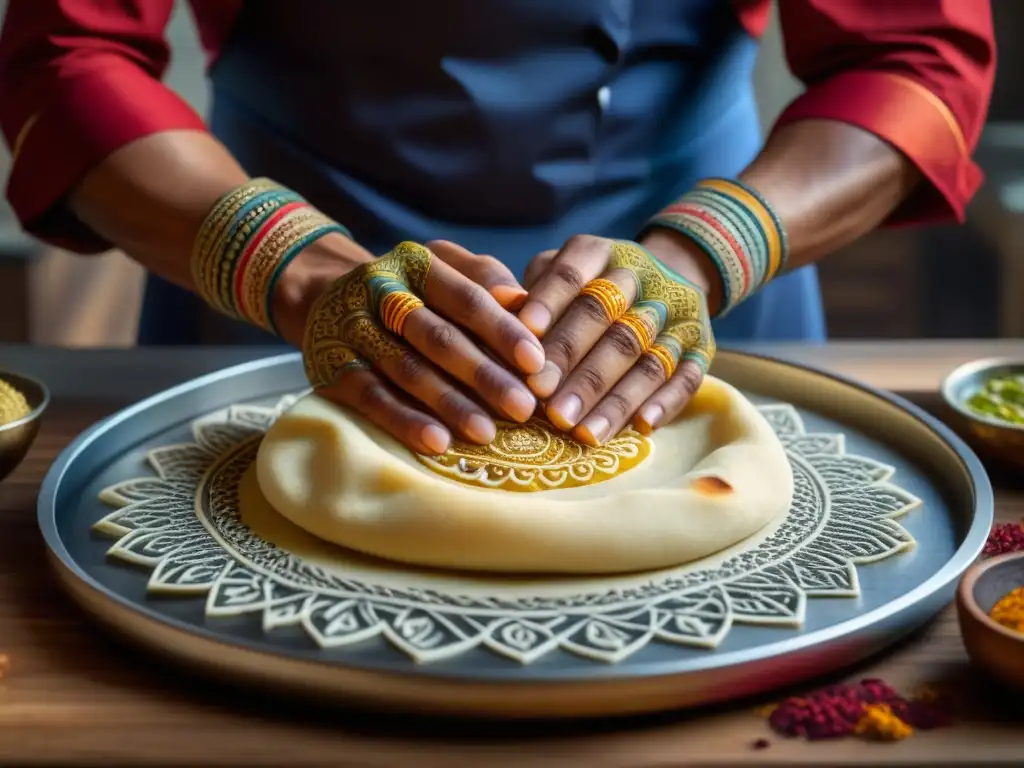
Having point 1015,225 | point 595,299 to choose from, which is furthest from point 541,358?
point 1015,225

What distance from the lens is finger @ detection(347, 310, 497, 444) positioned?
0.78 metres

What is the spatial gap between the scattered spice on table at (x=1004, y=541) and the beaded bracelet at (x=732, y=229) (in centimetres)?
29

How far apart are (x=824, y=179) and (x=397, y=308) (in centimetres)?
42

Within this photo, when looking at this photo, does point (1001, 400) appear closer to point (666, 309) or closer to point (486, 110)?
point (666, 309)

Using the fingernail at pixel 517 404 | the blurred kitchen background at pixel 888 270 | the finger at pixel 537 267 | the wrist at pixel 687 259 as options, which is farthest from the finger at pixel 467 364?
the blurred kitchen background at pixel 888 270

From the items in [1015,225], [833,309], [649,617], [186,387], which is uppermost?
[649,617]

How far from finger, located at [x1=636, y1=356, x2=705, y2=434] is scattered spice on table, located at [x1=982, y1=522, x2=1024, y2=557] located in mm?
210

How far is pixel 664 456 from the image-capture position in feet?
2.69

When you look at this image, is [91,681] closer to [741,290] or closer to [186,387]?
[186,387]

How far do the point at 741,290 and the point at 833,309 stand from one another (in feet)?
5.58

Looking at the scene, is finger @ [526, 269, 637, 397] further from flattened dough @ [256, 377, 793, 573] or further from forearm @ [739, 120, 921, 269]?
forearm @ [739, 120, 921, 269]

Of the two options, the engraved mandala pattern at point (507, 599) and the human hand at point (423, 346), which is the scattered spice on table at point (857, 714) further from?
the human hand at point (423, 346)

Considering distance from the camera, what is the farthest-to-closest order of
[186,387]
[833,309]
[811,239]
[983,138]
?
[833,309]
[983,138]
[811,239]
[186,387]

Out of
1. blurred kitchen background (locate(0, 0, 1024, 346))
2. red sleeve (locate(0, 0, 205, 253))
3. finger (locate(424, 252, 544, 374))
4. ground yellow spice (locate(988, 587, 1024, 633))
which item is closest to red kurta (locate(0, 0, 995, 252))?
red sleeve (locate(0, 0, 205, 253))
